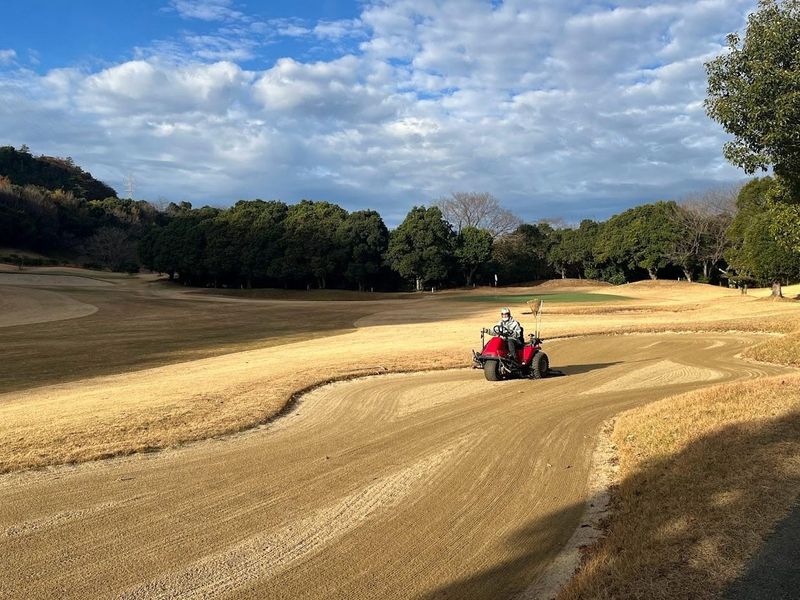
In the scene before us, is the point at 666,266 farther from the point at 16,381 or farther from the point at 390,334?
the point at 16,381

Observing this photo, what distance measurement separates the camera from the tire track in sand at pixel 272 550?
4.62 meters

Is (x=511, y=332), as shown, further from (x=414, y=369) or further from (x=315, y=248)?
(x=315, y=248)

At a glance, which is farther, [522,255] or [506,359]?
[522,255]

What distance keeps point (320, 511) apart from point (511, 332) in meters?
10.0

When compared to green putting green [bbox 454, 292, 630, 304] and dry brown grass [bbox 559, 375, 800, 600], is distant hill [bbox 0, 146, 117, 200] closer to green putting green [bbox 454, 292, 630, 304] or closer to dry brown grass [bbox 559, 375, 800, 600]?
green putting green [bbox 454, 292, 630, 304]

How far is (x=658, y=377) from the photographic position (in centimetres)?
1516

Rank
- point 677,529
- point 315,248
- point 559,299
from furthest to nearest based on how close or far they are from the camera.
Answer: point 315,248 < point 559,299 < point 677,529

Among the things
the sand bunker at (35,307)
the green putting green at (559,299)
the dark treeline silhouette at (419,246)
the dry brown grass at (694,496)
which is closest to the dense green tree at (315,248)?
the dark treeline silhouette at (419,246)

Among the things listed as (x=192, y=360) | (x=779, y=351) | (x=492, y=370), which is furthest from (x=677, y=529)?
(x=192, y=360)

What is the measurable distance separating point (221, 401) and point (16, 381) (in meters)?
8.84

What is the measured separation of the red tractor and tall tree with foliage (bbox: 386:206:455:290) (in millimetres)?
58915

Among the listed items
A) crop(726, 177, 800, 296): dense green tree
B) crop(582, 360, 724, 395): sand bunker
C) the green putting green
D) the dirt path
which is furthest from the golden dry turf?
the green putting green

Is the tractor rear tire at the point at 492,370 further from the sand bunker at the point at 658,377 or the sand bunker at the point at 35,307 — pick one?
the sand bunker at the point at 35,307

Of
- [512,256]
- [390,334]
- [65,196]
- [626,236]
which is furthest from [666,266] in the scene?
[65,196]
